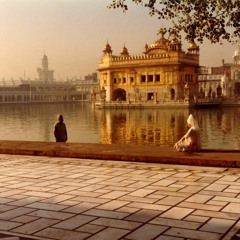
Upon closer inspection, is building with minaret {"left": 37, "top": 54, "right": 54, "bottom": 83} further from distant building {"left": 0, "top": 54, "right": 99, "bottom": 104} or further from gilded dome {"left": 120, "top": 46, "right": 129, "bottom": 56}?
gilded dome {"left": 120, "top": 46, "right": 129, "bottom": 56}

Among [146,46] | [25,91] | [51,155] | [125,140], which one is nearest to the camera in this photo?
[51,155]

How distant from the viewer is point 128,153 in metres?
6.63

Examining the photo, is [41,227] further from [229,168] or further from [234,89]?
[234,89]

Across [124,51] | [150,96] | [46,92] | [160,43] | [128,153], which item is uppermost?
[160,43]

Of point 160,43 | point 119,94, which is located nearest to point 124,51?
point 160,43

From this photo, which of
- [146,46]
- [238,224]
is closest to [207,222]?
[238,224]

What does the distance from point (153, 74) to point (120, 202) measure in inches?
1969

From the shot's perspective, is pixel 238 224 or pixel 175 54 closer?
pixel 238 224

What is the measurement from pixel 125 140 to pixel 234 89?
55.5 metres

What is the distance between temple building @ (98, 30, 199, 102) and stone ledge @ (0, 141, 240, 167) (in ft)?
136

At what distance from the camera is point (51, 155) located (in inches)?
283

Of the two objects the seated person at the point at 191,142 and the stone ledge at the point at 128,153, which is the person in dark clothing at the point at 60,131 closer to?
the stone ledge at the point at 128,153

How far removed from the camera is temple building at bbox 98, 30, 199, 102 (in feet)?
171

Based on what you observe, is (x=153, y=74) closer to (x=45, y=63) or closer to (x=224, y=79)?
(x=224, y=79)
